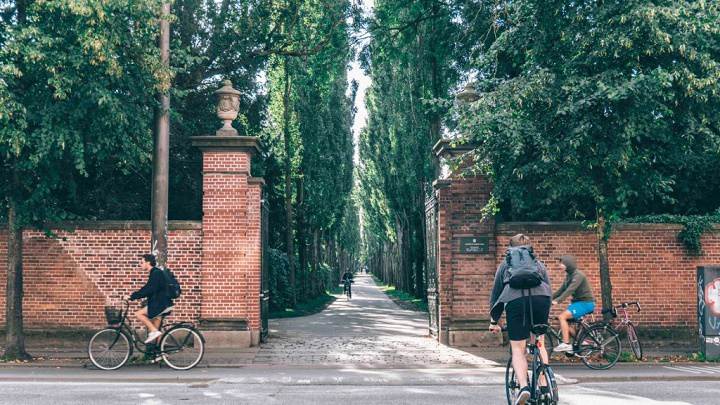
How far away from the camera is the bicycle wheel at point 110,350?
11802 mm

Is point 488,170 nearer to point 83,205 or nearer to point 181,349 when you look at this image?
point 181,349

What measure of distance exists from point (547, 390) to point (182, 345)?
6.95 m

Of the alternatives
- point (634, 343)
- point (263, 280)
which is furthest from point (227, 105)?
point (634, 343)

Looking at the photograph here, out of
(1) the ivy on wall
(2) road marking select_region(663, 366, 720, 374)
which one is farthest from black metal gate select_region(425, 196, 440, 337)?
(2) road marking select_region(663, 366, 720, 374)

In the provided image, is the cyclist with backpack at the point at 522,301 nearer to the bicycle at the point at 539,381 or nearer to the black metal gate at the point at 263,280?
the bicycle at the point at 539,381

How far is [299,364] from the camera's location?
12359mm

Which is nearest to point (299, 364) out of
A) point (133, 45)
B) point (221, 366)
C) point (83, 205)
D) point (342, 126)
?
point (221, 366)

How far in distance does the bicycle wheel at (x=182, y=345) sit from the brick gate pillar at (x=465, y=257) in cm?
551

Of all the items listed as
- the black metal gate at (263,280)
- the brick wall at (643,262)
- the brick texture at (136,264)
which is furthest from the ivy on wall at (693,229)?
the brick texture at (136,264)

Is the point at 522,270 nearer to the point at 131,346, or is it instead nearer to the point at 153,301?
the point at 153,301

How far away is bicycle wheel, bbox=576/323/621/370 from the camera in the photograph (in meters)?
12.0

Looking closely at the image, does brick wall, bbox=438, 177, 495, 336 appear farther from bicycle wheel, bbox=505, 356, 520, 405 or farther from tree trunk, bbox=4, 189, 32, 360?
tree trunk, bbox=4, 189, 32, 360

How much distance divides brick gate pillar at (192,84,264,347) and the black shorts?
8545 millimetres

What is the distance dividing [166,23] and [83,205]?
7.38m
